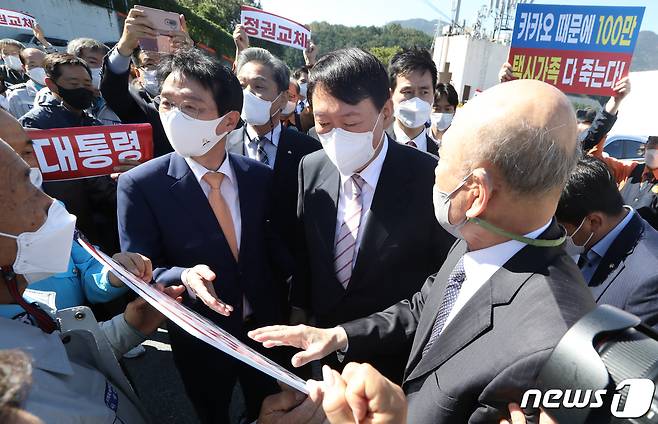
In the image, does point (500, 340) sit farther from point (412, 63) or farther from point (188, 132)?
point (412, 63)

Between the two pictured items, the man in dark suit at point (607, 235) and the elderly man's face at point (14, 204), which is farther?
the man in dark suit at point (607, 235)

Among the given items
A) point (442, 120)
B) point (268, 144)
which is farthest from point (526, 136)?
point (442, 120)

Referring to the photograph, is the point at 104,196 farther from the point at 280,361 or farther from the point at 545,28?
the point at 545,28

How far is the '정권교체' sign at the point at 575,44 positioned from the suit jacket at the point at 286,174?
112 inches

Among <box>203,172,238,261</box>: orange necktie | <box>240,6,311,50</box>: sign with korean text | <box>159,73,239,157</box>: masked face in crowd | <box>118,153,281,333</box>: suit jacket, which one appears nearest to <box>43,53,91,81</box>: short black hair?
<box>159,73,239,157</box>: masked face in crowd

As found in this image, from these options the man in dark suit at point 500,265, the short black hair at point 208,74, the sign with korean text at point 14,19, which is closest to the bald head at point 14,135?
the short black hair at point 208,74

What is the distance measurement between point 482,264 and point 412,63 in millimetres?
2462

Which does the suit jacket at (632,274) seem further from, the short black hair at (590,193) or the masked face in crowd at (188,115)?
the masked face in crowd at (188,115)

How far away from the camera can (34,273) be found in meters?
1.25

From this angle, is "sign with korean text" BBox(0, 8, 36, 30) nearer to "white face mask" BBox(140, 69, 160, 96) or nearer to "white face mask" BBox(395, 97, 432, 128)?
"white face mask" BBox(140, 69, 160, 96)

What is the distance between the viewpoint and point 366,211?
1.89 metres

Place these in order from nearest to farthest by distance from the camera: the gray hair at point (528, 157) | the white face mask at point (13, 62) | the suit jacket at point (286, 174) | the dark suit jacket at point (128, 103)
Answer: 1. the gray hair at point (528, 157)
2. the suit jacket at point (286, 174)
3. the dark suit jacket at point (128, 103)
4. the white face mask at point (13, 62)

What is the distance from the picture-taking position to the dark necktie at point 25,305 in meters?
1.13

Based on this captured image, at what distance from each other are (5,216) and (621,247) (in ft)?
8.15
